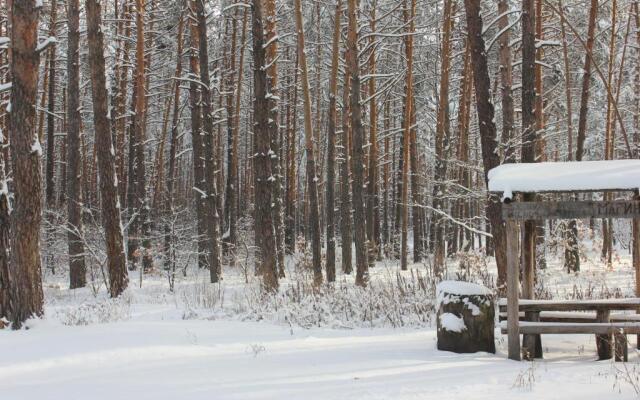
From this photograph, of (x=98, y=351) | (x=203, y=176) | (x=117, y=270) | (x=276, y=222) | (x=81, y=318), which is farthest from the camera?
(x=276, y=222)

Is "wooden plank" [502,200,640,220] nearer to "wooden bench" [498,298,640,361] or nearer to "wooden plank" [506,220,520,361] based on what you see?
"wooden plank" [506,220,520,361]

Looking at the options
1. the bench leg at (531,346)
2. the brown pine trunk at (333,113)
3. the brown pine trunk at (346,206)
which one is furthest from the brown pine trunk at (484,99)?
the brown pine trunk at (346,206)

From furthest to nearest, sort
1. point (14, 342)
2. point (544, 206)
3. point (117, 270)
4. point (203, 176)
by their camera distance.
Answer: point (203, 176)
point (117, 270)
point (14, 342)
point (544, 206)

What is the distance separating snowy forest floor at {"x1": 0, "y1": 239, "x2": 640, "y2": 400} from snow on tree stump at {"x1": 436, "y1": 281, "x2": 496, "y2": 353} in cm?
16

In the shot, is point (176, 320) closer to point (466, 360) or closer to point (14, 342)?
point (14, 342)

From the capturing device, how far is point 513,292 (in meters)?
6.11

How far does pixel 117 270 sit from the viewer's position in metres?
12.4

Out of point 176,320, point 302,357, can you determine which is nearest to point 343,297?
point 176,320

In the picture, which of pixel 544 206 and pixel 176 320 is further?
pixel 176 320

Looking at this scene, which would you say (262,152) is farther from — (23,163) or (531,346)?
(531,346)

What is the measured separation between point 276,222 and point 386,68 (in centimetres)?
980

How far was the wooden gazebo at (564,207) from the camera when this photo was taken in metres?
5.73

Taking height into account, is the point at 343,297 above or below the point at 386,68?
below

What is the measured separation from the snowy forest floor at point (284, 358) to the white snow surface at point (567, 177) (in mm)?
1821
